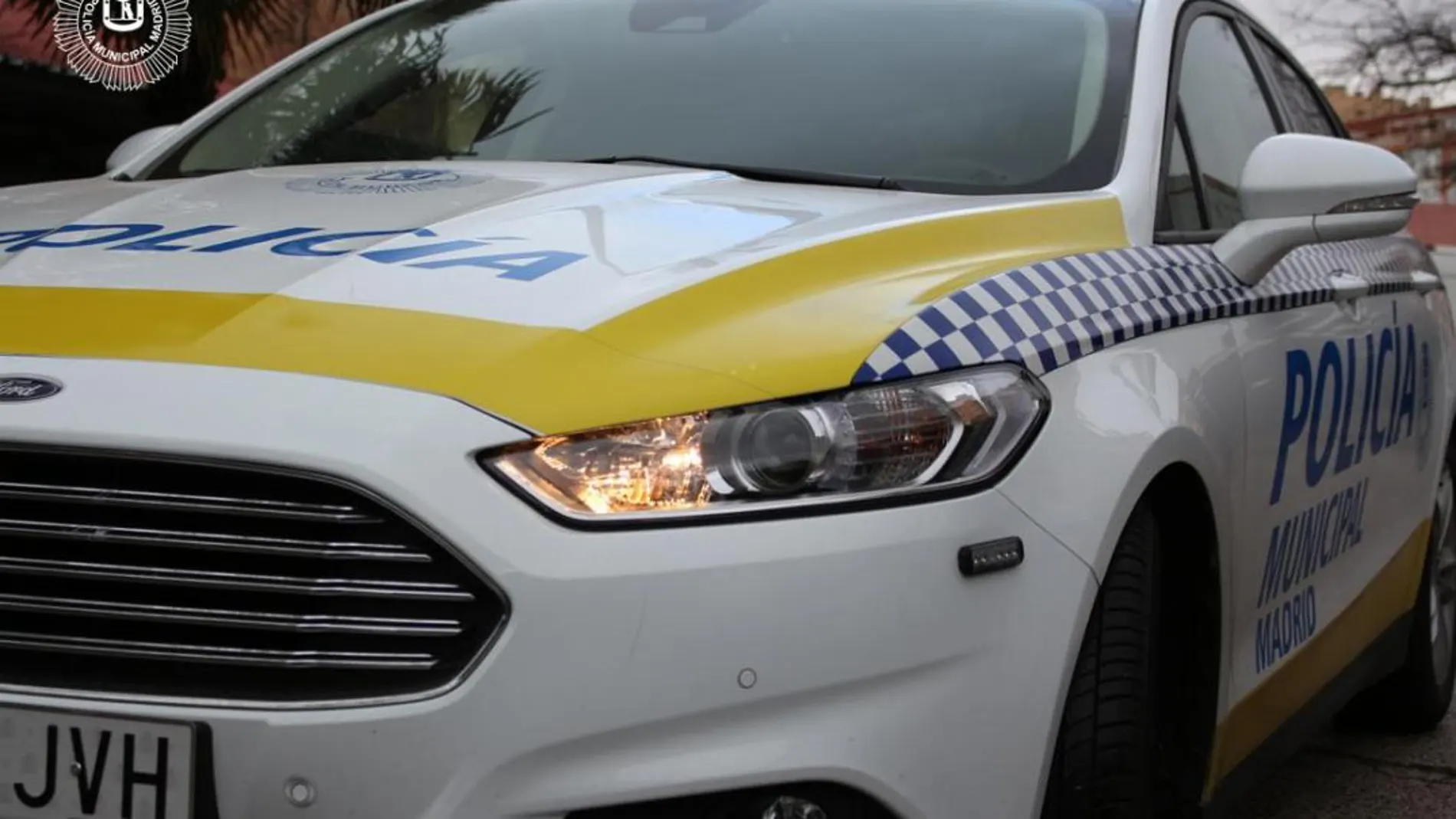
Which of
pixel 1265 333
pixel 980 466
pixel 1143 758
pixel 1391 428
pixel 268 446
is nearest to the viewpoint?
pixel 268 446

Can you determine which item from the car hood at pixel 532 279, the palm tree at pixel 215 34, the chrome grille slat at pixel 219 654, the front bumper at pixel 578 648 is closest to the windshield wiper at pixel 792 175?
the car hood at pixel 532 279

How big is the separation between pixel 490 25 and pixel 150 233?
134 centimetres

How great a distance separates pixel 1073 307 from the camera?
228cm

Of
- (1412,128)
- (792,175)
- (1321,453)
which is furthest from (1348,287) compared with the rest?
(1412,128)

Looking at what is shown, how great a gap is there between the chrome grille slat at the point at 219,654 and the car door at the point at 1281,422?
47.7 inches

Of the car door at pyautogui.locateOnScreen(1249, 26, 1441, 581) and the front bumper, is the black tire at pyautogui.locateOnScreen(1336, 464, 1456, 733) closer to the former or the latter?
the car door at pyautogui.locateOnScreen(1249, 26, 1441, 581)

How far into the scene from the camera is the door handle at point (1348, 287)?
324cm

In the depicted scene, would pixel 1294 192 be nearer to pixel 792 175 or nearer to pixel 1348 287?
pixel 1348 287

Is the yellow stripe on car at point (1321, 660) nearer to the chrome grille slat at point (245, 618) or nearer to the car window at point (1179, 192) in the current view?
the car window at point (1179, 192)

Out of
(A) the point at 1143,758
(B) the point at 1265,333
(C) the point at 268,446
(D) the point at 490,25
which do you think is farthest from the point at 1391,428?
(C) the point at 268,446

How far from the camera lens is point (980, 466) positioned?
77.4 inches

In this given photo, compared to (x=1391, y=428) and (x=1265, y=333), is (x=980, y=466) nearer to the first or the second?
(x=1265, y=333)

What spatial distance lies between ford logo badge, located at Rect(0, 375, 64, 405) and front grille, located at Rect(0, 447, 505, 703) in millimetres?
57

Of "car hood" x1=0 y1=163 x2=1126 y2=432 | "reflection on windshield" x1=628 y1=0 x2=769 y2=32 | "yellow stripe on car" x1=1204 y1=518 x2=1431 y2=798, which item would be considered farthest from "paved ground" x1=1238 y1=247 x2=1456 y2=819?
"reflection on windshield" x1=628 y1=0 x2=769 y2=32
